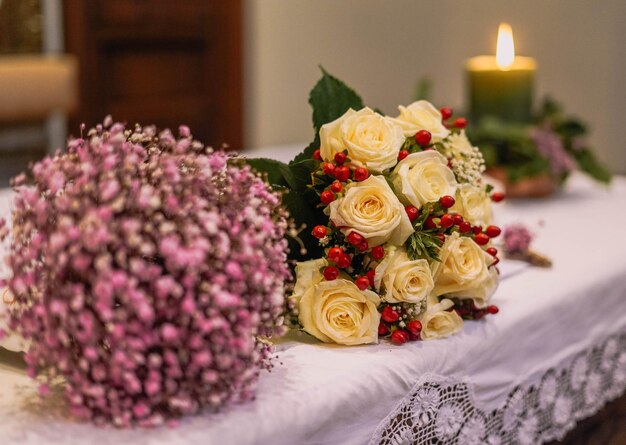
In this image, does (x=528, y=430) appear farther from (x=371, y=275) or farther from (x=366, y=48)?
(x=366, y=48)

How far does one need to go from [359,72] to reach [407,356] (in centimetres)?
253

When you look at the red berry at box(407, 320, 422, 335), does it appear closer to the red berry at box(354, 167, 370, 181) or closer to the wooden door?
the red berry at box(354, 167, 370, 181)

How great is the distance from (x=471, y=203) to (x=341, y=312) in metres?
0.20

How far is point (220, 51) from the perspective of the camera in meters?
3.30

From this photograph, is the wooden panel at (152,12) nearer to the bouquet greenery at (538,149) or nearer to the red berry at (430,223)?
the bouquet greenery at (538,149)

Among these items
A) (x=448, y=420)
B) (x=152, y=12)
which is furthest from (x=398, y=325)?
(x=152, y=12)

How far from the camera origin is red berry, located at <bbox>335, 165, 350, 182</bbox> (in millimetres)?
834

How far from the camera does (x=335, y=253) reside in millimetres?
819

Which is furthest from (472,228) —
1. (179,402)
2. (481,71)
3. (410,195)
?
(481,71)

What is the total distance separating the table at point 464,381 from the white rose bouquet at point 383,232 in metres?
0.03

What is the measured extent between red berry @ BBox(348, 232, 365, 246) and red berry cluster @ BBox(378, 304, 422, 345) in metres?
0.07

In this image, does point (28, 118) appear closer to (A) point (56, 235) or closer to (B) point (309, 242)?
(B) point (309, 242)

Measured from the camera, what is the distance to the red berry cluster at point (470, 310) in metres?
0.93

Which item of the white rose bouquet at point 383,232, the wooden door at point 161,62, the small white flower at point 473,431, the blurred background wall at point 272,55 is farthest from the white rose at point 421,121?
the wooden door at point 161,62
